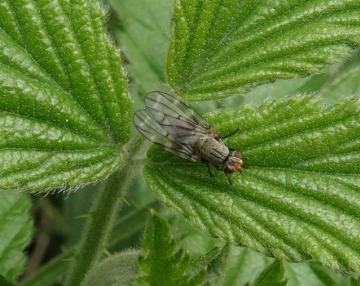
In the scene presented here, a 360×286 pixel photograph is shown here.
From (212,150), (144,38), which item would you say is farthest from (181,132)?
(144,38)

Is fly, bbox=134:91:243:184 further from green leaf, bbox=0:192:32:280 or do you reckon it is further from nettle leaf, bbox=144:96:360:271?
green leaf, bbox=0:192:32:280

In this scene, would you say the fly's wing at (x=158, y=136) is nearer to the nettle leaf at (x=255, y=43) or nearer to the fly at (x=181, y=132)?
the fly at (x=181, y=132)

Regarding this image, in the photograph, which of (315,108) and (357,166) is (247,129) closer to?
(315,108)

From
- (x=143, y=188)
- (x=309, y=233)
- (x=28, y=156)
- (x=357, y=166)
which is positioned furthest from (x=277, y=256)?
(x=143, y=188)

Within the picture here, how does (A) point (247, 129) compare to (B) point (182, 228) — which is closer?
(A) point (247, 129)

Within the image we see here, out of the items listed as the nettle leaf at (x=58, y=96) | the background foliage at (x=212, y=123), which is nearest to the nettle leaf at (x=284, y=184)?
the background foliage at (x=212, y=123)

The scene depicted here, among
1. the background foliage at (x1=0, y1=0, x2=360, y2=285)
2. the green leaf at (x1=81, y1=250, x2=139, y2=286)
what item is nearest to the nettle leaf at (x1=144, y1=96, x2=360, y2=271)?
the background foliage at (x1=0, y1=0, x2=360, y2=285)
